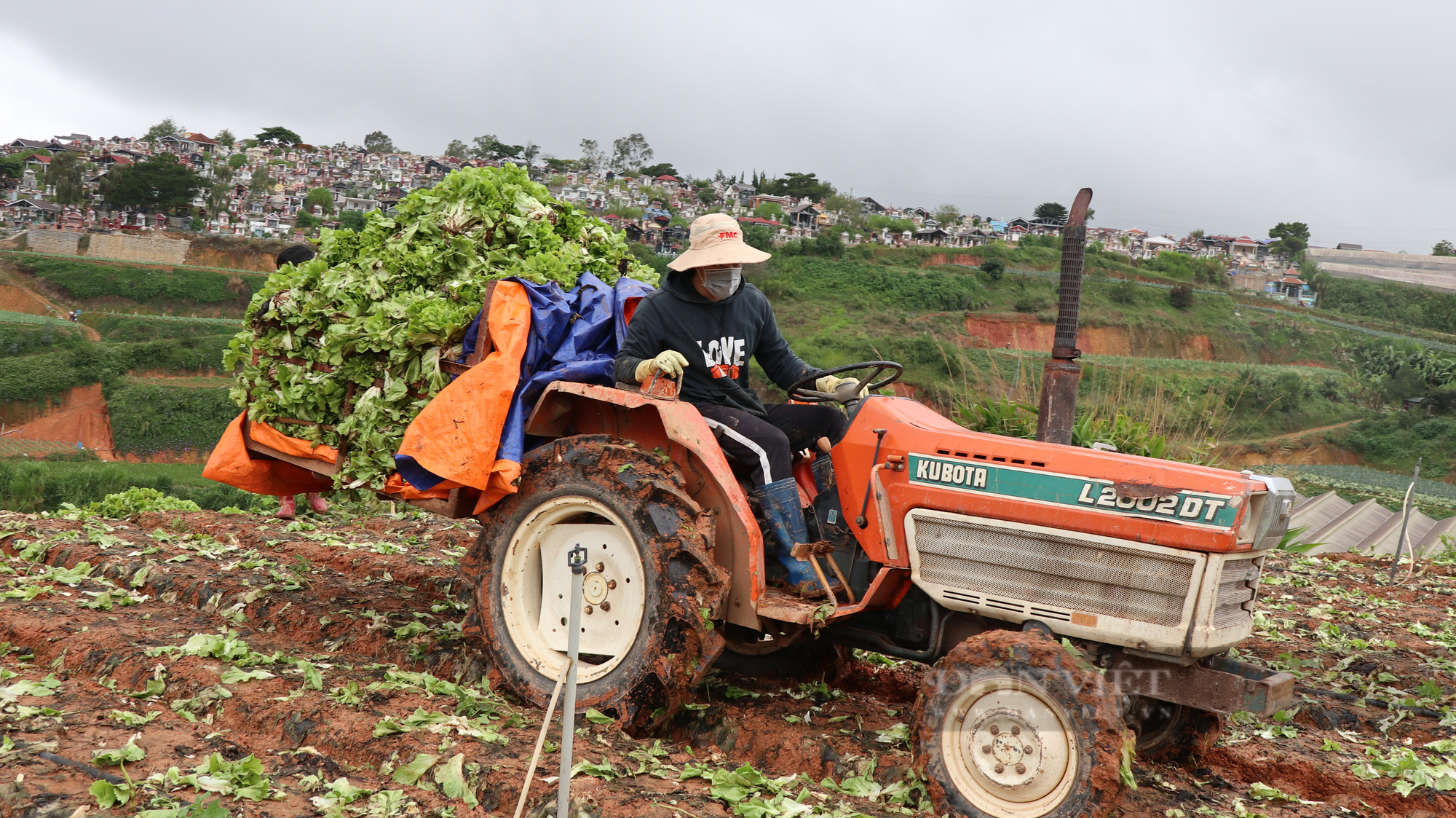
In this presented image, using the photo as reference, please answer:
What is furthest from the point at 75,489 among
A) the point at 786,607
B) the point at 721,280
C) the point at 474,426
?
the point at 786,607

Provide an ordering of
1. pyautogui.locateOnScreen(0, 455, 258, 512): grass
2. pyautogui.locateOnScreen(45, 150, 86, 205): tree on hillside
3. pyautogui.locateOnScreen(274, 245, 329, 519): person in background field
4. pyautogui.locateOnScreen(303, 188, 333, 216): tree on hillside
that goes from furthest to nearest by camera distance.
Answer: pyautogui.locateOnScreen(303, 188, 333, 216): tree on hillside
pyautogui.locateOnScreen(45, 150, 86, 205): tree on hillside
pyautogui.locateOnScreen(0, 455, 258, 512): grass
pyautogui.locateOnScreen(274, 245, 329, 519): person in background field

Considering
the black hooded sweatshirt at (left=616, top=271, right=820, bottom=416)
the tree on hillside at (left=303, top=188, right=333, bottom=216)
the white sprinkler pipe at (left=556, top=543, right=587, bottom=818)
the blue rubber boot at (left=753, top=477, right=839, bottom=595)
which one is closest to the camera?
the white sprinkler pipe at (left=556, top=543, right=587, bottom=818)

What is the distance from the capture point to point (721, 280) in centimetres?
455

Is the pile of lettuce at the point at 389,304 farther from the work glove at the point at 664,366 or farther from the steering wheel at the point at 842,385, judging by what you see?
the steering wheel at the point at 842,385

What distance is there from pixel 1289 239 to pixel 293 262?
98.0m

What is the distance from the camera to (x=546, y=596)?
4.45 meters

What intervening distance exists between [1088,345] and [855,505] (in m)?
49.7

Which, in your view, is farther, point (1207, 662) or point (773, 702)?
point (773, 702)

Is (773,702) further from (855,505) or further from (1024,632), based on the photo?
(1024,632)

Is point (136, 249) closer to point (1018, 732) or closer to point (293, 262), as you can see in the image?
point (293, 262)

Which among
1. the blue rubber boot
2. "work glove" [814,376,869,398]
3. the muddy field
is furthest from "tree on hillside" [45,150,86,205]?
the blue rubber boot

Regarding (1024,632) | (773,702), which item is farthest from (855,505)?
(773,702)

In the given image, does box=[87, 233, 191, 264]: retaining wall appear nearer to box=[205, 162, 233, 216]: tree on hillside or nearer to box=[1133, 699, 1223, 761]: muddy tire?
box=[205, 162, 233, 216]: tree on hillside

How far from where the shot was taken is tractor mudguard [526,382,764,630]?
4.09 m
